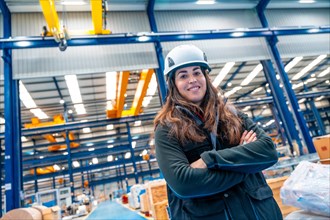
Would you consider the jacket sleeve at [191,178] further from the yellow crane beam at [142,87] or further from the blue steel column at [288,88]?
the blue steel column at [288,88]

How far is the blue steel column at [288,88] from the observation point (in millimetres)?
8320

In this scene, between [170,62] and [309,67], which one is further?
[309,67]

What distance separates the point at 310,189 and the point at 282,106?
274 inches

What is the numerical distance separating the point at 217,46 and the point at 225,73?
17.2ft

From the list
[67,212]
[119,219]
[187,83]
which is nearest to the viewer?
[187,83]

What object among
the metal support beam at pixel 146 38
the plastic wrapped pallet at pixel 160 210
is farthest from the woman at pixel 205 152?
the metal support beam at pixel 146 38

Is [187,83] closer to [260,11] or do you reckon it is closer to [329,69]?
[260,11]

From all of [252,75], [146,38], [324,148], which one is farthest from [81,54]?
[252,75]

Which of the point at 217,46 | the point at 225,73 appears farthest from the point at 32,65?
the point at 225,73

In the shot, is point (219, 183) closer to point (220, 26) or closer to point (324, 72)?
point (220, 26)

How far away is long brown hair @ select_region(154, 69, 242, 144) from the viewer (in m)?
1.28

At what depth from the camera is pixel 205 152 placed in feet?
3.87

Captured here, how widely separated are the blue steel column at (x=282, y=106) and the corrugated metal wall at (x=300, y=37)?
3.00 ft

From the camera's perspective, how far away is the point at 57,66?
24.2 ft
